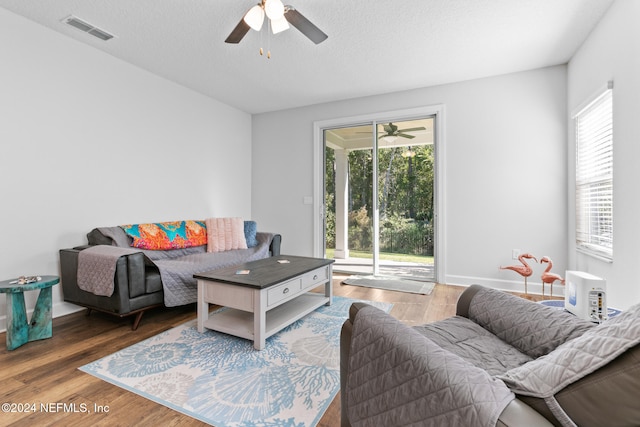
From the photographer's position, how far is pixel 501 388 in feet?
2.49

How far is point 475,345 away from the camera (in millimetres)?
1333

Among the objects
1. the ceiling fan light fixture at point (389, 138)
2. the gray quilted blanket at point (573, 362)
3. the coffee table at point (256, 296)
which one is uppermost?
the ceiling fan light fixture at point (389, 138)

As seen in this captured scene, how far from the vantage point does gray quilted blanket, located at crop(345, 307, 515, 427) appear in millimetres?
741

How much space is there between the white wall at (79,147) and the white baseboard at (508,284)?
11.7 ft

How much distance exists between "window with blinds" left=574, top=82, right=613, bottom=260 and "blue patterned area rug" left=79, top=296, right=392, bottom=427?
2.49 meters

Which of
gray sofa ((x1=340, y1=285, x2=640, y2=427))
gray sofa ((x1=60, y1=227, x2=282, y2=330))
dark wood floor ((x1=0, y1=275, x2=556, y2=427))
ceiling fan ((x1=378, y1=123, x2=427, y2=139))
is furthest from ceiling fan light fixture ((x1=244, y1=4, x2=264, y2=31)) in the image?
ceiling fan ((x1=378, y1=123, x2=427, y2=139))

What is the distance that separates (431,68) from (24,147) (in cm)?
404

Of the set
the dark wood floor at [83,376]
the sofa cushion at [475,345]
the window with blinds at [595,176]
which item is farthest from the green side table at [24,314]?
the window with blinds at [595,176]

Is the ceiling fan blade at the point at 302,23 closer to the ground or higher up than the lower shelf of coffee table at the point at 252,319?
higher up

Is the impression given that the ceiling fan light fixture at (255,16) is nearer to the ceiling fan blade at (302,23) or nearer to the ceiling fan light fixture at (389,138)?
the ceiling fan blade at (302,23)

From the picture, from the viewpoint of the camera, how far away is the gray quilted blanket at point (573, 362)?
0.66m

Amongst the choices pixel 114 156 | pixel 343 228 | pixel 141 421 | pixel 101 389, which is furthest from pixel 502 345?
pixel 114 156

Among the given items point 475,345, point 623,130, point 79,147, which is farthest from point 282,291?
point 623,130

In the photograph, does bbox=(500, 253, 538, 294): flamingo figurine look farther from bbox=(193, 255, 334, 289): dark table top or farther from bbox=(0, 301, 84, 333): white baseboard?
bbox=(0, 301, 84, 333): white baseboard
